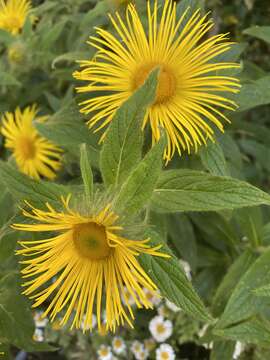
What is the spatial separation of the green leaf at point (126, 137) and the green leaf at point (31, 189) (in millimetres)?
101

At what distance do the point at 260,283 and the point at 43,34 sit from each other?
0.97m

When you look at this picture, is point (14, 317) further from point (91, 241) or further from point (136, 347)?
point (136, 347)

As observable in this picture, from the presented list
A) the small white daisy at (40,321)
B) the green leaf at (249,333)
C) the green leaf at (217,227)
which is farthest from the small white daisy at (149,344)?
→ the green leaf at (249,333)

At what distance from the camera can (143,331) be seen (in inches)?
64.7

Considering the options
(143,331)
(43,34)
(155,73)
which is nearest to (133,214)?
(155,73)

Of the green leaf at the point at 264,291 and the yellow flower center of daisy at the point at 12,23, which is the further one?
the yellow flower center of daisy at the point at 12,23

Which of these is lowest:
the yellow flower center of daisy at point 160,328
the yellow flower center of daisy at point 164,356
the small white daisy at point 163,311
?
the yellow flower center of daisy at point 164,356

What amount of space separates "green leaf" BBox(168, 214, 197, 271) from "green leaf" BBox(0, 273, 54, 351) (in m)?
0.40

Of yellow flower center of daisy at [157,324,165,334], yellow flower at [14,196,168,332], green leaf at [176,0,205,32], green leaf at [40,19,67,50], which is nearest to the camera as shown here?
yellow flower at [14,196,168,332]

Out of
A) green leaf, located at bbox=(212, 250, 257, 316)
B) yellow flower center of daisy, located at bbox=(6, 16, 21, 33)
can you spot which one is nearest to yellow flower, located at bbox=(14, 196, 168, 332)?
green leaf, located at bbox=(212, 250, 257, 316)

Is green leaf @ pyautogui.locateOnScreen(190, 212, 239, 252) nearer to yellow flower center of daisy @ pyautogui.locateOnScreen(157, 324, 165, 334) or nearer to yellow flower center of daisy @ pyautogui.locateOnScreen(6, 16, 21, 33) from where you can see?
yellow flower center of daisy @ pyautogui.locateOnScreen(157, 324, 165, 334)

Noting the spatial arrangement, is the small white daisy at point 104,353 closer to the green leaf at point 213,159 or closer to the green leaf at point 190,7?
the green leaf at point 213,159

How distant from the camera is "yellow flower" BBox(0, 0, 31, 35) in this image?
5.09ft

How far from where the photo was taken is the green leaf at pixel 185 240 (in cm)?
125
